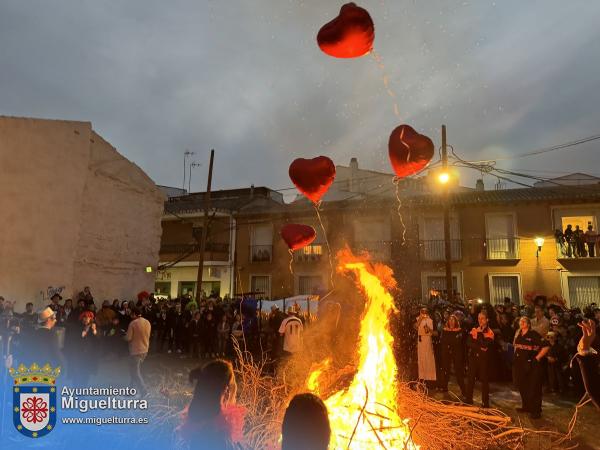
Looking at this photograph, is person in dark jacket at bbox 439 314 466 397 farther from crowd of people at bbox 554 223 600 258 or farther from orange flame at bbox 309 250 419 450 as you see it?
crowd of people at bbox 554 223 600 258

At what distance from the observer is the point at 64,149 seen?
15016 millimetres

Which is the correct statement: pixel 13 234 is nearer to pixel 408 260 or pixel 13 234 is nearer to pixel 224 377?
pixel 224 377

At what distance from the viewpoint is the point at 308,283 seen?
2467 cm

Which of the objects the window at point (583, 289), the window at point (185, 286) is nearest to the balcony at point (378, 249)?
the window at point (583, 289)

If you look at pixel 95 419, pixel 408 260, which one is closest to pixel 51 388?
pixel 95 419

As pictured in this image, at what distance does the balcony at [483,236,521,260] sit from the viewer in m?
20.8

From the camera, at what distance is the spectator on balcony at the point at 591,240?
19219 mm

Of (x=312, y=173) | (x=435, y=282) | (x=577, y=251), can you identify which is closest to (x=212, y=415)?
(x=312, y=173)

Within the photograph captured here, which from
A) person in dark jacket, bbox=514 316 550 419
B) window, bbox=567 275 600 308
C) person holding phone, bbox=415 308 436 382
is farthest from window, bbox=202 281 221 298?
person in dark jacket, bbox=514 316 550 419

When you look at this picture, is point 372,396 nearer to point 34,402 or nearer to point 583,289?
point 34,402

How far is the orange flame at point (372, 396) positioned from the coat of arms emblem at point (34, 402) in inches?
139

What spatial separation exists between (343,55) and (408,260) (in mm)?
19151

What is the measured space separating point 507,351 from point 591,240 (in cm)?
1263

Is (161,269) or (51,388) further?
(161,269)
